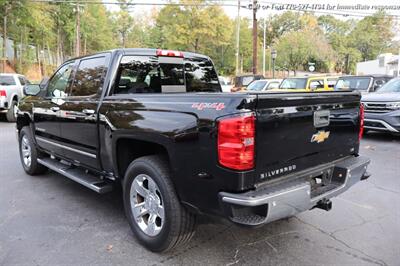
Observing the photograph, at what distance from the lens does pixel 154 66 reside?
4.43m

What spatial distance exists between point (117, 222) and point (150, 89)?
1.61 m

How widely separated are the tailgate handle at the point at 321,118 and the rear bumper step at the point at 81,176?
89.5 inches

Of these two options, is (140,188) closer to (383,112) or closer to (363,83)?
(383,112)

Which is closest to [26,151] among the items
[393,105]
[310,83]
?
[393,105]

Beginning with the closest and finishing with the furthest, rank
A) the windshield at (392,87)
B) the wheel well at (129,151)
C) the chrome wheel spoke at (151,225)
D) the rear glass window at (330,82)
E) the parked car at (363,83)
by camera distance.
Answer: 1. the chrome wheel spoke at (151,225)
2. the wheel well at (129,151)
3. the windshield at (392,87)
4. the parked car at (363,83)
5. the rear glass window at (330,82)

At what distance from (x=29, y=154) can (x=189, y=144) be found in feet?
13.7

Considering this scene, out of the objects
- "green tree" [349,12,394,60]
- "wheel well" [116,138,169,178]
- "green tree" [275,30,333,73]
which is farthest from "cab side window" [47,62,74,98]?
"green tree" [349,12,394,60]

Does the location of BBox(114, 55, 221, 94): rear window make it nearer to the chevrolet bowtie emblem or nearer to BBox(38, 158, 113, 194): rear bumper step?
BBox(38, 158, 113, 194): rear bumper step

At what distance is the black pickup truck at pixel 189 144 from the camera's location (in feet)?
8.71

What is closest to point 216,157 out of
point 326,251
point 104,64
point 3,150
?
point 326,251

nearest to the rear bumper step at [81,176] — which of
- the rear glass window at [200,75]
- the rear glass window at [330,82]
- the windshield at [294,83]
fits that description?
the rear glass window at [200,75]

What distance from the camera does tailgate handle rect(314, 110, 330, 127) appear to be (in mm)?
3156

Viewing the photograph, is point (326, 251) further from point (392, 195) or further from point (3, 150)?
point (3, 150)

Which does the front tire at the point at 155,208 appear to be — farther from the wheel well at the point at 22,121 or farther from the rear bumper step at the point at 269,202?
Answer: the wheel well at the point at 22,121
